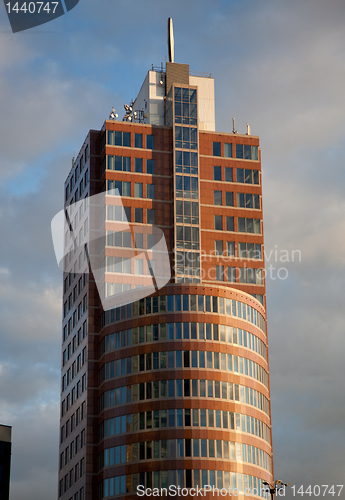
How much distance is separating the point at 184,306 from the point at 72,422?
→ 3354 centimetres

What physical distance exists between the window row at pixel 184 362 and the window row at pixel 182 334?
241 cm

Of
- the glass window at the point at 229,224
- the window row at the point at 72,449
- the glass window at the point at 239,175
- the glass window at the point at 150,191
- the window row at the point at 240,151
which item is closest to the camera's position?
the window row at the point at 72,449

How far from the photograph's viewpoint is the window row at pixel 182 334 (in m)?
144

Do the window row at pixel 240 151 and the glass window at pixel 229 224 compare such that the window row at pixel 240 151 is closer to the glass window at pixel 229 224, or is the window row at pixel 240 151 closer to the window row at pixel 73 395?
the glass window at pixel 229 224

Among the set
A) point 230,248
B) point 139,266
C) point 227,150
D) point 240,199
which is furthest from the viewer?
point 227,150

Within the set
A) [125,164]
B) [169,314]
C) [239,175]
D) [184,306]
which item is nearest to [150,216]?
[125,164]

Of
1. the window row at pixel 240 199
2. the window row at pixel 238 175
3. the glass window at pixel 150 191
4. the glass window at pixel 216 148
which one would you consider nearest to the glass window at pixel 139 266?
the glass window at pixel 150 191

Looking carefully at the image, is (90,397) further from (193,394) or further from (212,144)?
(212,144)

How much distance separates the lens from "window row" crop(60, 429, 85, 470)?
15338cm

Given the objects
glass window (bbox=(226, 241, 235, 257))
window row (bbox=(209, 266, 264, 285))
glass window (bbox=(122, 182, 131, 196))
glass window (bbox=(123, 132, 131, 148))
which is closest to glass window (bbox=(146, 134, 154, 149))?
glass window (bbox=(123, 132, 131, 148))

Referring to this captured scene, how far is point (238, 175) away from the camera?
169625 mm

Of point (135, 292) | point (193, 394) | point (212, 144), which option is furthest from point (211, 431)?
point (212, 144)

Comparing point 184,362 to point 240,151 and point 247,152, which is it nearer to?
point 240,151

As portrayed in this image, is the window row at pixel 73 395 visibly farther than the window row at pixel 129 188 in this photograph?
No
